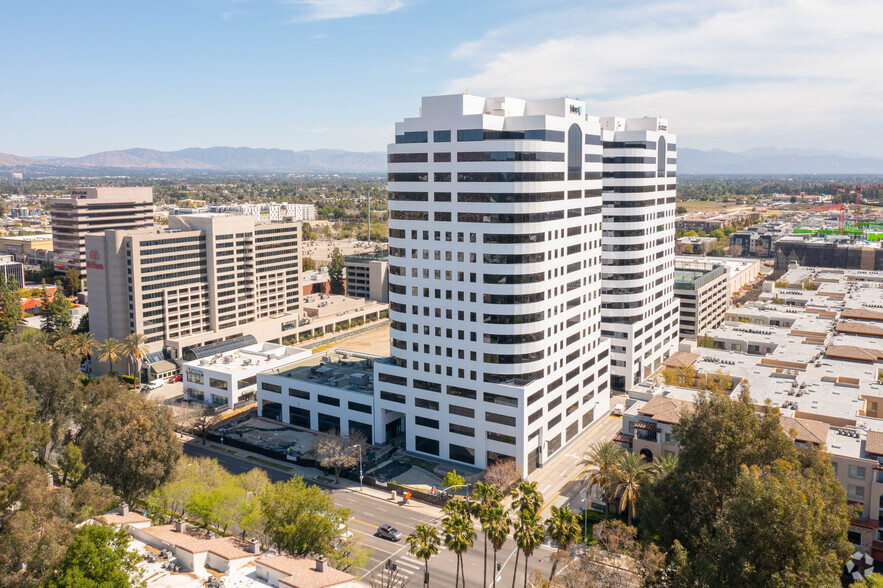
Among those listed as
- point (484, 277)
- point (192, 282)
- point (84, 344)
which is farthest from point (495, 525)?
point (84, 344)

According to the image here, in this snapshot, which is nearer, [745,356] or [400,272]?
[400,272]

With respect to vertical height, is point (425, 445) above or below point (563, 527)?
below

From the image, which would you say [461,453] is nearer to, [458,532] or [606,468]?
[606,468]

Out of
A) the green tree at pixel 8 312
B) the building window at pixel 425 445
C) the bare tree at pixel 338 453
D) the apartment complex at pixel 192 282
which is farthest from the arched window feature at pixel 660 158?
the green tree at pixel 8 312

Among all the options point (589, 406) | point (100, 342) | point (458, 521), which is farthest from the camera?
point (100, 342)

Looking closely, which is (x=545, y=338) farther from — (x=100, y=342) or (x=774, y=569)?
(x=100, y=342)

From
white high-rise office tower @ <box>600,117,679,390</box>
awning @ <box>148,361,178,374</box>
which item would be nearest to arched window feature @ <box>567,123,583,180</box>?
white high-rise office tower @ <box>600,117,679,390</box>

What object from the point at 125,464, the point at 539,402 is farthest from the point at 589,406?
the point at 125,464
